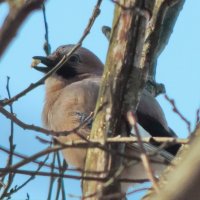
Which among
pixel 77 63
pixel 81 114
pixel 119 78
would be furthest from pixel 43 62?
pixel 119 78

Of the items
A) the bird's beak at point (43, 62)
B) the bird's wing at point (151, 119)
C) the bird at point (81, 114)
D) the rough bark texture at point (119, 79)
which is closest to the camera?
the rough bark texture at point (119, 79)

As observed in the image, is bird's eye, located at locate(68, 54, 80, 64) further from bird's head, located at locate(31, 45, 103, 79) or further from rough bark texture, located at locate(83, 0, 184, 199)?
rough bark texture, located at locate(83, 0, 184, 199)

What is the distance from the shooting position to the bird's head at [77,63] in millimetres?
5484

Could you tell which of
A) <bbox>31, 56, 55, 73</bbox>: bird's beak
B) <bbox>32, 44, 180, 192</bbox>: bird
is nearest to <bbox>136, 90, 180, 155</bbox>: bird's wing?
<bbox>32, 44, 180, 192</bbox>: bird

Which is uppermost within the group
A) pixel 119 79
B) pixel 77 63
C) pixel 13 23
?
pixel 77 63

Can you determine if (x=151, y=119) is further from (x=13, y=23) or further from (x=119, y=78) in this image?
(x=13, y=23)

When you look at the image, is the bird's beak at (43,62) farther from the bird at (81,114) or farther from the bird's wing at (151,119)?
the bird's wing at (151,119)

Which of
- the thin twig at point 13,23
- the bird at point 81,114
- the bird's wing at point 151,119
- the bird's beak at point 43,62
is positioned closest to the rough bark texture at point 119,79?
the bird at point 81,114

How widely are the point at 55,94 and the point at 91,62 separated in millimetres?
748

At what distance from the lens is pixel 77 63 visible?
574 cm

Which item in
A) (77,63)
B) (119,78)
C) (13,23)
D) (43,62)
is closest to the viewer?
(13,23)

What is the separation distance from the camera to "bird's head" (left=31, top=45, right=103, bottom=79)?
5.48 metres

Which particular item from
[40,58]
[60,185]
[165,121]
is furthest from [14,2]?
[40,58]

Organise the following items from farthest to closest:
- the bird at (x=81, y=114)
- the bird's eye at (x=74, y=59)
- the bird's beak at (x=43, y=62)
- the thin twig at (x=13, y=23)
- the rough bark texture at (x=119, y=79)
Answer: the bird's eye at (x=74, y=59) → the bird's beak at (x=43, y=62) → the bird at (x=81, y=114) → the rough bark texture at (x=119, y=79) → the thin twig at (x=13, y=23)
